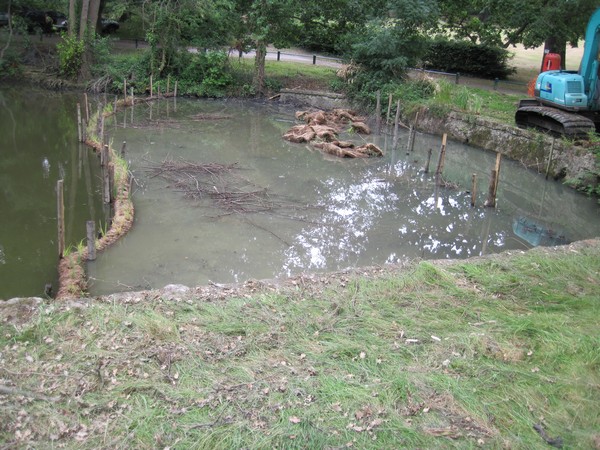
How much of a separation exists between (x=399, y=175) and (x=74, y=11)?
15586 millimetres

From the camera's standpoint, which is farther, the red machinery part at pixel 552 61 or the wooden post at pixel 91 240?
the red machinery part at pixel 552 61

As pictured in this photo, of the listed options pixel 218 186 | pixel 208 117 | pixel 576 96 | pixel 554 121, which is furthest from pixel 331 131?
pixel 576 96

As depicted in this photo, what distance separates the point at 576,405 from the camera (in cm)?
460

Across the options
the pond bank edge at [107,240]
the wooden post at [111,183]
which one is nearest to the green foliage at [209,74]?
the pond bank edge at [107,240]

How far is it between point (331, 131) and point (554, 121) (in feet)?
20.4

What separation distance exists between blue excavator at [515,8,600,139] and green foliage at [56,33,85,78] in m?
16.7

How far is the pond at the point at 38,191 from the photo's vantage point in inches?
322

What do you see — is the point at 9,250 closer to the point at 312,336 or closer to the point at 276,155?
the point at 312,336

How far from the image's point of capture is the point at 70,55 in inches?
851

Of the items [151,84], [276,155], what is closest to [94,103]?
[151,84]

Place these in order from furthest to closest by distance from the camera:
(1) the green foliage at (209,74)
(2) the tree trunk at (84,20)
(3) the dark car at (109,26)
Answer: (3) the dark car at (109,26) → (1) the green foliage at (209,74) → (2) the tree trunk at (84,20)

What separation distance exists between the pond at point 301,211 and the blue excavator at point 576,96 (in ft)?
4.74

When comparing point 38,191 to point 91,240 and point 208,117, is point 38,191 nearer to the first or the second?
point 91,240

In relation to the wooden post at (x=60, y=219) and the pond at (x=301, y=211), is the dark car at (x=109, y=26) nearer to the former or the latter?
the pond at (x=301, y=211)
